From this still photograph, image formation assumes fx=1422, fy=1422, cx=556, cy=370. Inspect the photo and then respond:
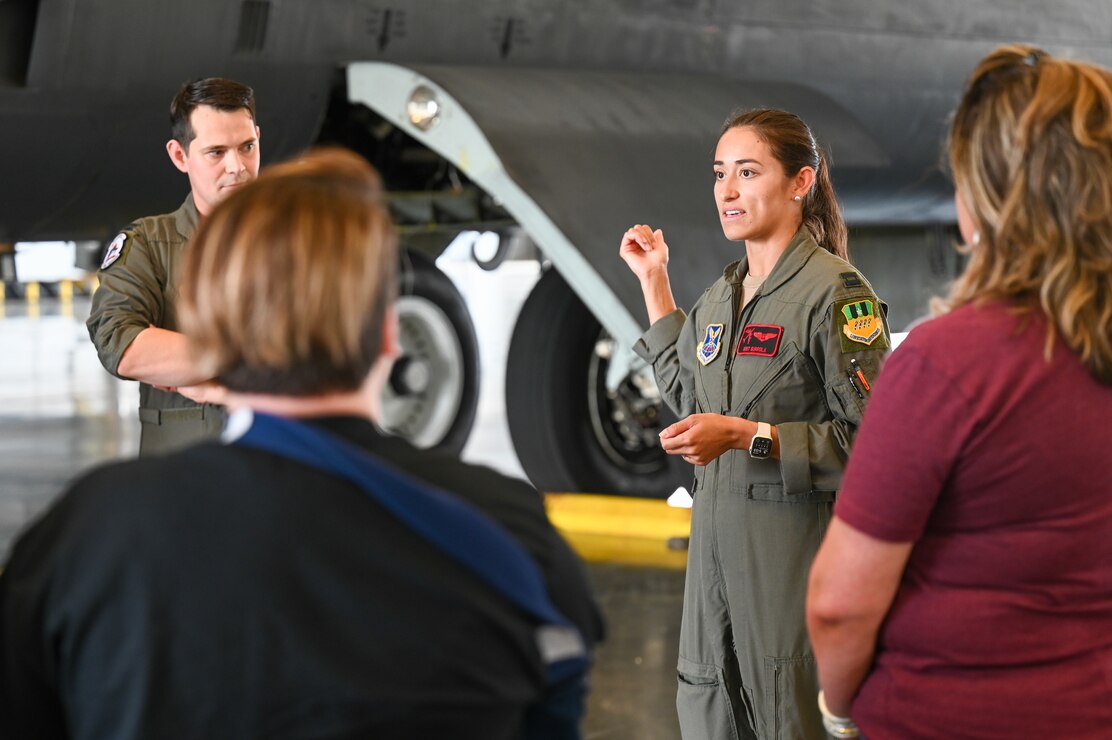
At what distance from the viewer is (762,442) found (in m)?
2.52

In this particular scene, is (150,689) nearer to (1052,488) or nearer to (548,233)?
(1052,488)

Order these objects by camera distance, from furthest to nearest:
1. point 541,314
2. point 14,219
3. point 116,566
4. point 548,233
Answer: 1. point 541,314
2. point 14,219
3. point 548,233
4. point 116,566

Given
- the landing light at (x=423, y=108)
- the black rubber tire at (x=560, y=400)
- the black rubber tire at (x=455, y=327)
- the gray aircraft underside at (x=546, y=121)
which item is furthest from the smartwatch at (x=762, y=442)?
the black rubber tire at (x=455, y=327)

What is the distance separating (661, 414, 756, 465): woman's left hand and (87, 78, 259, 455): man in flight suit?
2.89 ft

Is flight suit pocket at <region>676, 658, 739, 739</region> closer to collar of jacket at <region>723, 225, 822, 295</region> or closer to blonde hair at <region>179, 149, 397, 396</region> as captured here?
collar of jacket at <region>723, 225, 822, 295</region>

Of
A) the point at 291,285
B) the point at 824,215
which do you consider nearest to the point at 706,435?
the point at 824,215

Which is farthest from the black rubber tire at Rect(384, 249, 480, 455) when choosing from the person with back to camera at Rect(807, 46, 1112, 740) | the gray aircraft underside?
the person with back to camera at Rect(807, 46, 1112, 740)

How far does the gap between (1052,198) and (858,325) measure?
39.3 inches

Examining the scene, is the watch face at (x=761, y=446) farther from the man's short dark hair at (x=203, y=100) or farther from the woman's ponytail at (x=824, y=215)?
the man's short dark hair at (x=203, y=100)

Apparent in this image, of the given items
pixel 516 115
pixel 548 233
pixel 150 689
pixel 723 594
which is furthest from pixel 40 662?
pixel 516 115

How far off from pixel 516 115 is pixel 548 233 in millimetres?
514

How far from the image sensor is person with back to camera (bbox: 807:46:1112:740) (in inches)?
59.6

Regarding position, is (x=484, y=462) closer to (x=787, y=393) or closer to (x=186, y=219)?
(x=186, y=219)

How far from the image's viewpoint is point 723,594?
104 inches
